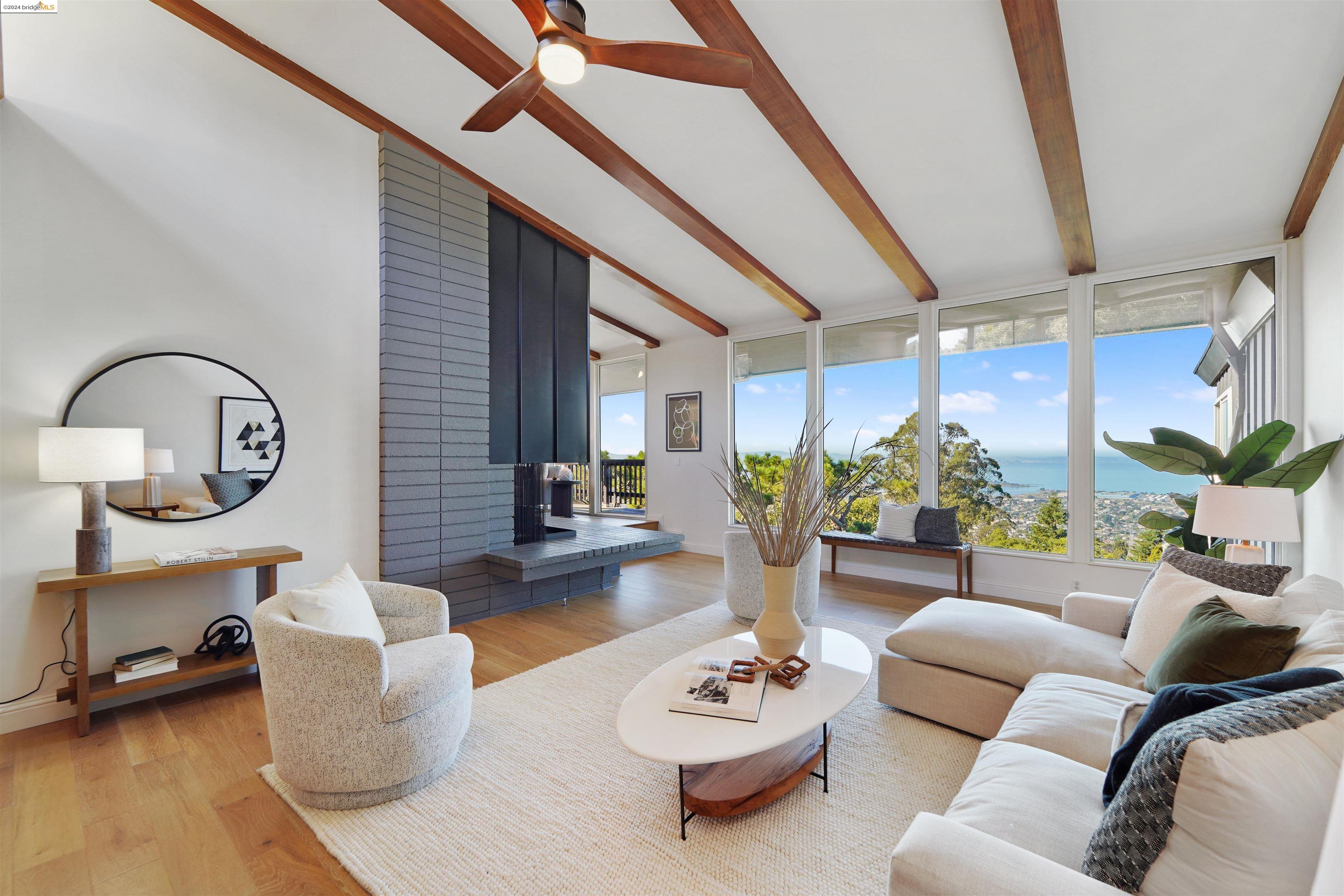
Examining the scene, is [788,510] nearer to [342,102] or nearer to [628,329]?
[342,102]

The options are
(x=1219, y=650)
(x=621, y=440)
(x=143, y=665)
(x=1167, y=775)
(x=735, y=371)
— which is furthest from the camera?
(x=621, y=440)

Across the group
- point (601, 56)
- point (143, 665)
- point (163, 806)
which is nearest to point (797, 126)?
point (601, 56)

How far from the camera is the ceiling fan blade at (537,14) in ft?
6.26

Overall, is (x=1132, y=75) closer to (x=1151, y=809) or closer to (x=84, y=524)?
(x=1151, y=809)

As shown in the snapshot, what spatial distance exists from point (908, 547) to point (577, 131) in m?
4.11

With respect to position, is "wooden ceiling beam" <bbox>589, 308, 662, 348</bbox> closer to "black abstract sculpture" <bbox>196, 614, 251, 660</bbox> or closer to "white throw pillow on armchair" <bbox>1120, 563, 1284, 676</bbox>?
"black abstract sculpture" <bbox>196, 614, 251, 660</bbox>

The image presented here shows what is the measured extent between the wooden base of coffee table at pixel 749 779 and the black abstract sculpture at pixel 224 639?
2644 millimetres

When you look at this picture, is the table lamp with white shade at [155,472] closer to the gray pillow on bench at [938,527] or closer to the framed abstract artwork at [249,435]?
the framed abstract artwork at [249,435]

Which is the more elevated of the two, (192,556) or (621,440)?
(621,440)

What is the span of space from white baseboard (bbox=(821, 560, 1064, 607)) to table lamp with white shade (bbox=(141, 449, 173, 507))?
17.2 feet

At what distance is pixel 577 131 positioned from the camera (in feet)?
11.6

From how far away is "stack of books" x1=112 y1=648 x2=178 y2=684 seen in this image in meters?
2.66

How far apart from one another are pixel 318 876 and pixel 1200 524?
151 inches

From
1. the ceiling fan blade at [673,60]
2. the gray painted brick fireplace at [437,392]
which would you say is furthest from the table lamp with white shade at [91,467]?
the ceiling fan blade at [673,60]
